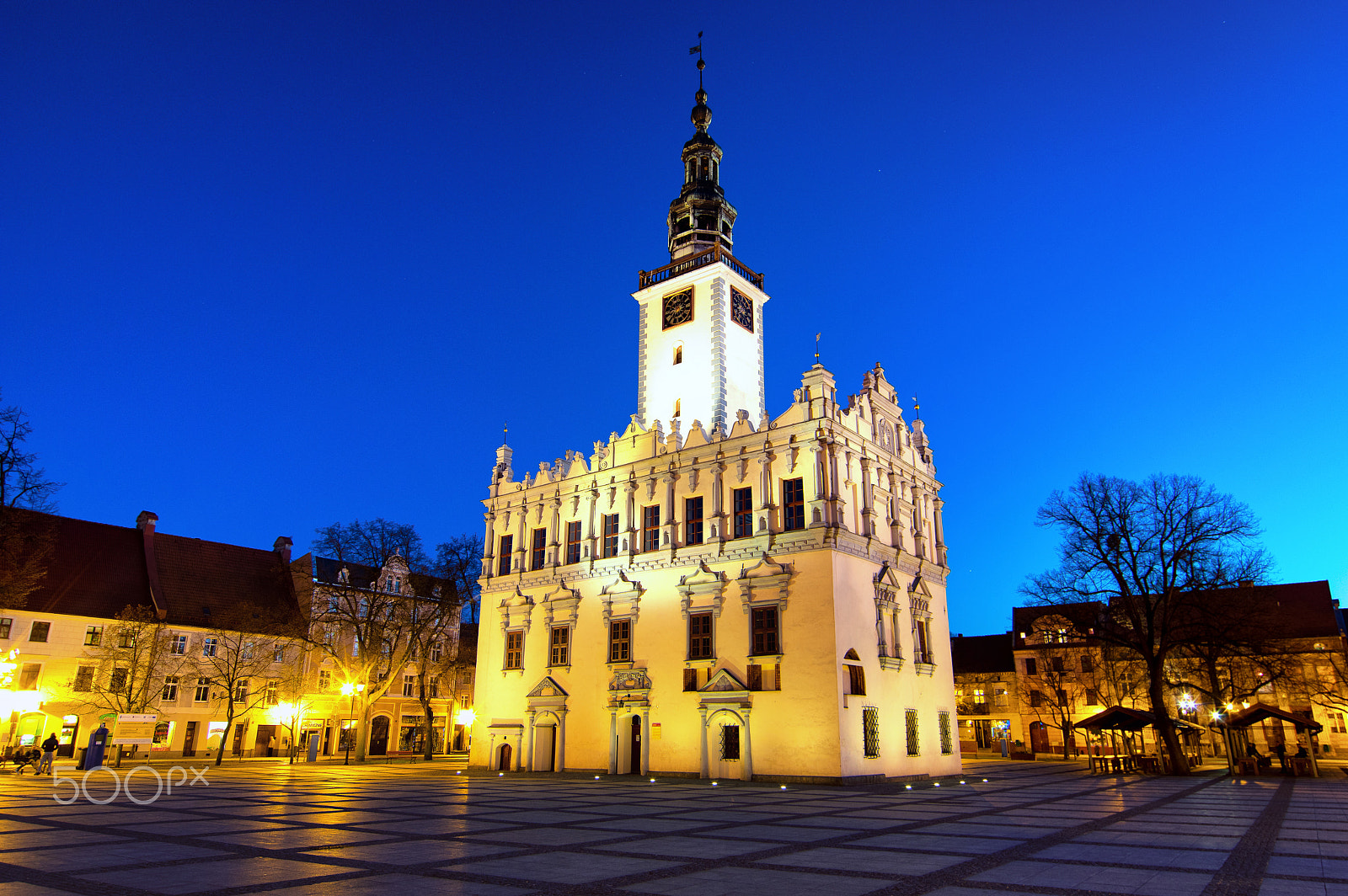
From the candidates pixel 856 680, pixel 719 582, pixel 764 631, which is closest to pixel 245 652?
pixel 719 582

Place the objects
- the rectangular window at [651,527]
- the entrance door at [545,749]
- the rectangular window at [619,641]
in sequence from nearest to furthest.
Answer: the rectangular window at [619,641] → the rectangular window at [651,527] → the entrance door at [545,749]

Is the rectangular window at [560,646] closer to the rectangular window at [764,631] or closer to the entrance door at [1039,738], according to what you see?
the rectangular window at [764,631]

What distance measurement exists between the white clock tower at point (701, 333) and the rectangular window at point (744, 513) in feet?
15.8

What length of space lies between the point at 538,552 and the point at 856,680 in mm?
17505

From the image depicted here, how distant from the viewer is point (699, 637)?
34.4m

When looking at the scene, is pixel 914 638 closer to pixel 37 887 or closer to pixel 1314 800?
pixel 1314 800

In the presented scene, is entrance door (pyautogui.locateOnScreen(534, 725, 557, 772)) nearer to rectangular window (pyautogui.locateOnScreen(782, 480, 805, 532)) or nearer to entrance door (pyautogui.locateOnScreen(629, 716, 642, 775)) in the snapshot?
entrance door (pyautogui.locateOnScreen(629, 716, 642, 775))

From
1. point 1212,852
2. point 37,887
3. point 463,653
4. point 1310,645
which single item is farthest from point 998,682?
point 37,887

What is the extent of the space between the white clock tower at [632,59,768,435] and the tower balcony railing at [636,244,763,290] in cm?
5

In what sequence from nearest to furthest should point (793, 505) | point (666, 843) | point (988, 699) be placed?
point (666, 843) < point (793, 505) < point (988, 699)

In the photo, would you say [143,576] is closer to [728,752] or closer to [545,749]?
[545,749]

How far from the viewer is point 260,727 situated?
5306 centimetres

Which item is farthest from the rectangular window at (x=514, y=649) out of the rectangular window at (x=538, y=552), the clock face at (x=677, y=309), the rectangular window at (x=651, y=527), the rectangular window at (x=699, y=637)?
the clock face at (x=677, y=309)

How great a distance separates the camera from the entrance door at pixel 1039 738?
222 feet
